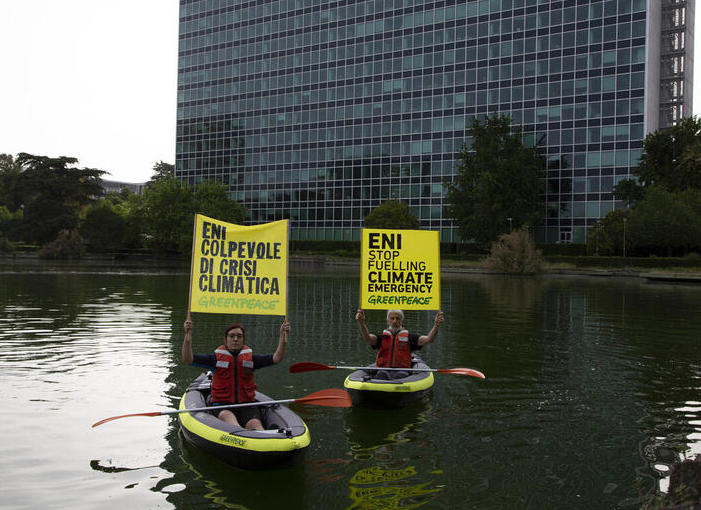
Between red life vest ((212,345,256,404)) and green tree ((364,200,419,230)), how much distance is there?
239 feet

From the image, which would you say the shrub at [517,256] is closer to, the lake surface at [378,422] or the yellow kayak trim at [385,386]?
the lake surface at [378,422]

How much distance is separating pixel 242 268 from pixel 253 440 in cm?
342

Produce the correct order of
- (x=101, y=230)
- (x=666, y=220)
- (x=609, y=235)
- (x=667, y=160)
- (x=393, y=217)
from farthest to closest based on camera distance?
(x=101, y=230) < (x=393, y=217) < (x=609, y=235) < (x=667, y=160) < (x=666, y=220)

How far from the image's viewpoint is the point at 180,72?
120250 millimetres

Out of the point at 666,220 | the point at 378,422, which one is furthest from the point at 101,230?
the point at 378,422

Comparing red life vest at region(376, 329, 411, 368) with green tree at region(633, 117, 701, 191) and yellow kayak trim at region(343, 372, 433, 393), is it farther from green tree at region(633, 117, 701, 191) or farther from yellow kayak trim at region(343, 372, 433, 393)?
green tree at region(633, 117, 701, 191)

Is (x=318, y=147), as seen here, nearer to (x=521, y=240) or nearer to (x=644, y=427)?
(x=521, y=240)

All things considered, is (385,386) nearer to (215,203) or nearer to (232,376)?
(232,376)

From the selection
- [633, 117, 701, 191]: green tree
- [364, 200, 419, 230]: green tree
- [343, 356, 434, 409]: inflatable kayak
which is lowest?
[343, 356, 434, 409]: inflatable kayak

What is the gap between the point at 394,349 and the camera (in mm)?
12969

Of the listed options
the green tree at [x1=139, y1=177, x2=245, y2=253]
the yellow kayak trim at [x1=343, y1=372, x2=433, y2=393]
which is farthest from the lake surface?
the green tree at [x1=139, y1=177, x2=245, y2=253]

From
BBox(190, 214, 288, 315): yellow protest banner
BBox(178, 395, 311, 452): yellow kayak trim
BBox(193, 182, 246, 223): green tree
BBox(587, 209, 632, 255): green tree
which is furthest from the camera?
BBox(193, 182, 246, 223): green tree

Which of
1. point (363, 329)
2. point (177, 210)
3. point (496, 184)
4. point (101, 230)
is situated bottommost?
point (363, 329)

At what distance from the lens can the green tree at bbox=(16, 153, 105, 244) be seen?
325 ft
